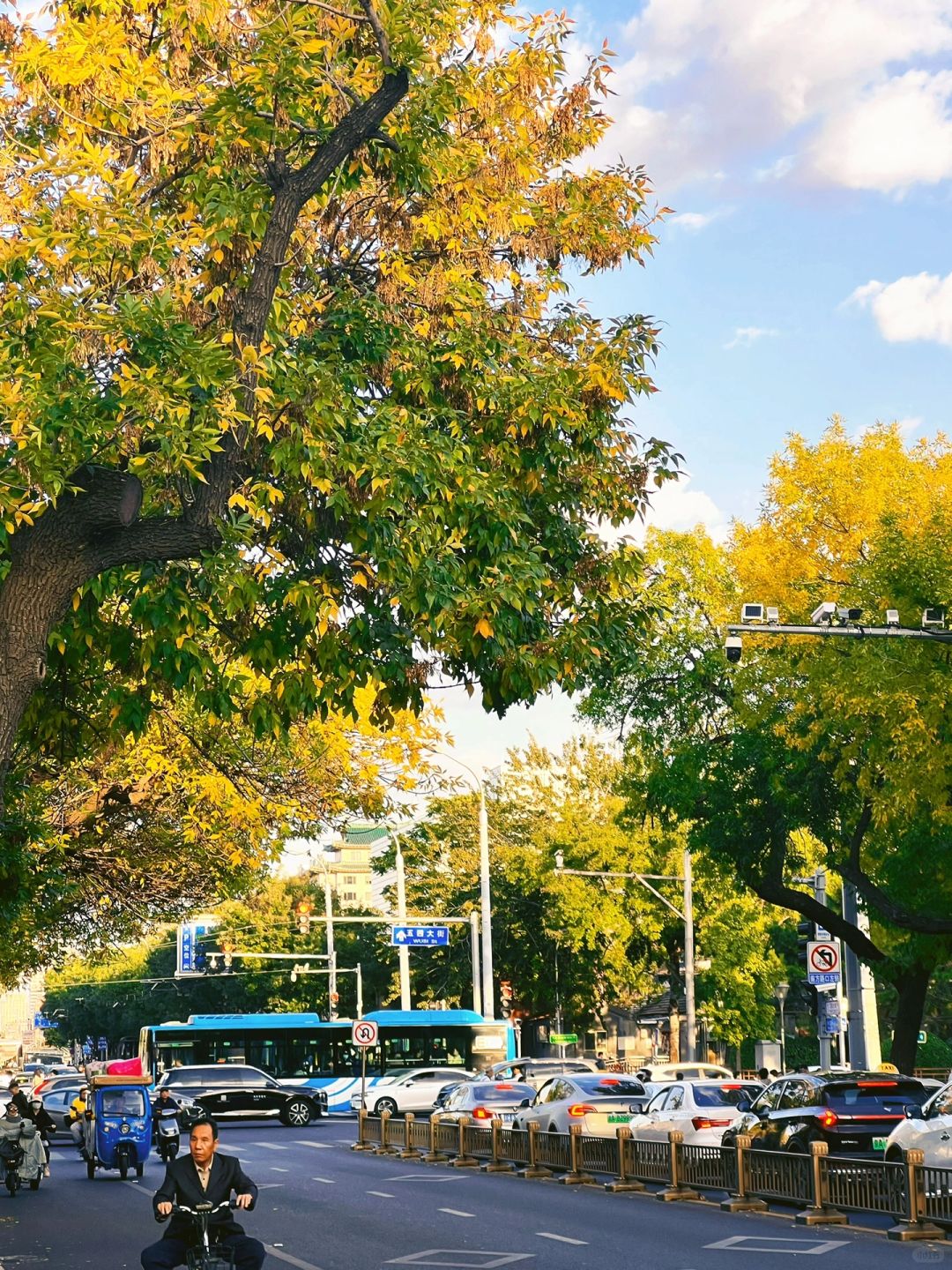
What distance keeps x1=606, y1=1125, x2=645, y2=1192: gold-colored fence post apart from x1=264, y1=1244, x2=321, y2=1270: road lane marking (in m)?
7.33

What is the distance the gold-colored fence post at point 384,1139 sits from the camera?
3371 centimetres

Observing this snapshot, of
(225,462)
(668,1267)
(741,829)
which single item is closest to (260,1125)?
(741,829)

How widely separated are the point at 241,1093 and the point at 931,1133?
32613mm

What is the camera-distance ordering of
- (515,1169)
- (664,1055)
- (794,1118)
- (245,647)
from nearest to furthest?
(245,647), (794,1118), (515,1169), (664,1055)

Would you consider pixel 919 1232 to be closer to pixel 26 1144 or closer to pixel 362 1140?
pixel 26 1144

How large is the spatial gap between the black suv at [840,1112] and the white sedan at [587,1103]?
581cm

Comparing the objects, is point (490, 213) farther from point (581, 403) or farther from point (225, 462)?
point (225, 462)

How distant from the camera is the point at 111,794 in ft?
90.0

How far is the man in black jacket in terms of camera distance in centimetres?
1017

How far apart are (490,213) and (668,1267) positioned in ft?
30.3

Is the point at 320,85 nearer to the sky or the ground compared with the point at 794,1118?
nearer to the sky

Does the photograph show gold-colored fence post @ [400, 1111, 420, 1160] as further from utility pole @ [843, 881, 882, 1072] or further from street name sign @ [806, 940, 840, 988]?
utility pole @ [843, 881, 882, 1072]

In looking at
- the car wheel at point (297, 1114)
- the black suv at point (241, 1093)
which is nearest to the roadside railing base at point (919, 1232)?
the black suv at point (241, 1093)

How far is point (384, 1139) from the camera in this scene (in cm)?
3406
